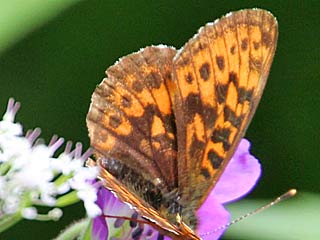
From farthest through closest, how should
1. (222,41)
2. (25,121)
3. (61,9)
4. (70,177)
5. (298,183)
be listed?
1. (298,183)
2. (25,121)
3. (61,9)
4. (222,41)
5. (70,177)

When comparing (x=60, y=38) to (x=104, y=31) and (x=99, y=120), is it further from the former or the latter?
(x=99, y=120)

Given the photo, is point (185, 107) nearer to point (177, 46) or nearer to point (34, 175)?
point (34, 175)

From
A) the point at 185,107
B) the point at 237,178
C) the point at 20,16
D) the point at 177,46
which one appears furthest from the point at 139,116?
the point at 177,46

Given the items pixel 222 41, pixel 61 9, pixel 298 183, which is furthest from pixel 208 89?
pixel 298 183

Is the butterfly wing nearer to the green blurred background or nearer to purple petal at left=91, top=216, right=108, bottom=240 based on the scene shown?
purple petal at left=91, top=216, right=108, bottom=240

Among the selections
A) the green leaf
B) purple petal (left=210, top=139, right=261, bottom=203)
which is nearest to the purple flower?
purple petal (left=210, top=139, right=261, bottom=203)

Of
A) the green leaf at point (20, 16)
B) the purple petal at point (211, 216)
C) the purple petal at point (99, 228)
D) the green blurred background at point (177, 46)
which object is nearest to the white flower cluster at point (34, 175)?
the purple petal at point (99, 228)

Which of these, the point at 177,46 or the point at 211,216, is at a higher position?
the point at 177,46
